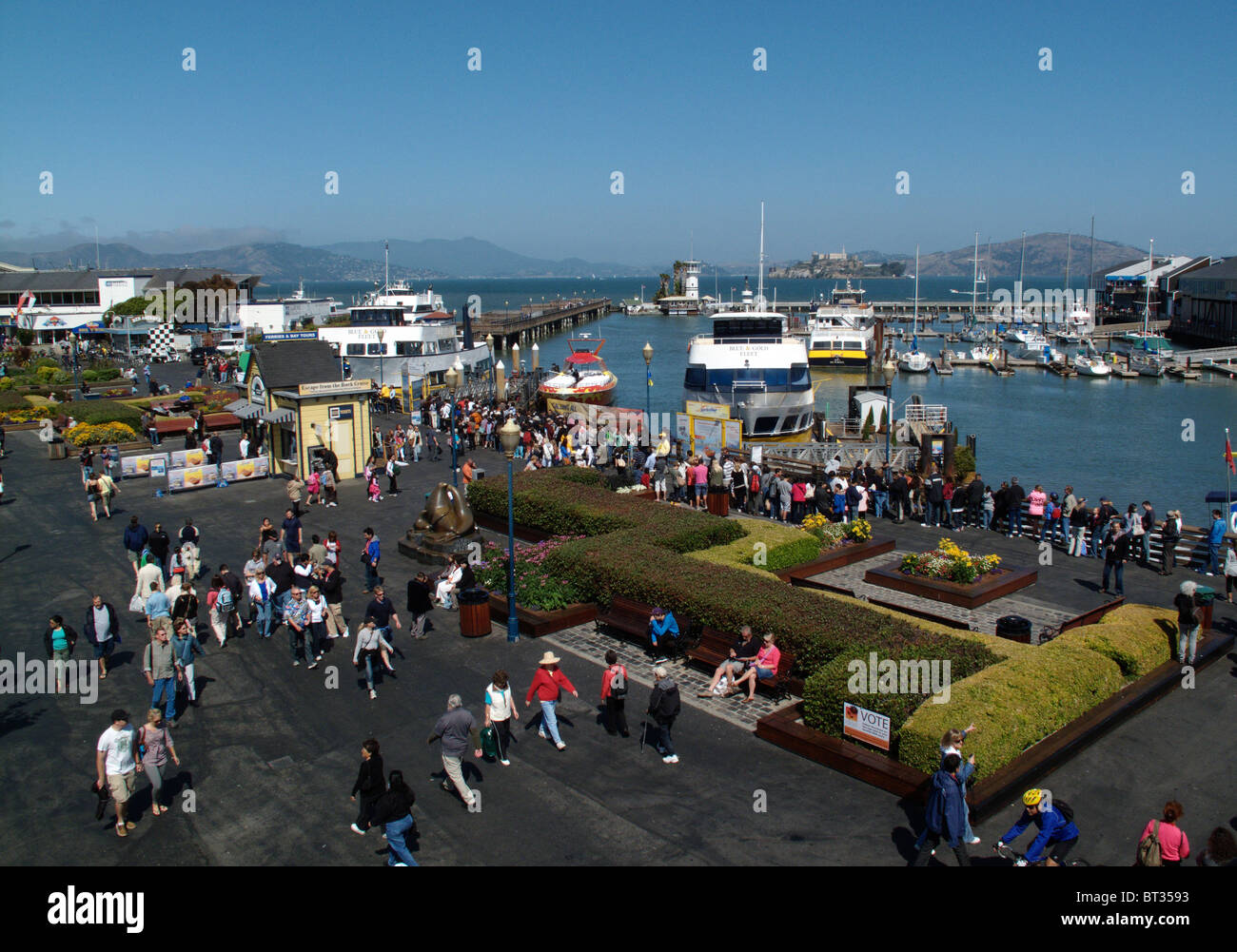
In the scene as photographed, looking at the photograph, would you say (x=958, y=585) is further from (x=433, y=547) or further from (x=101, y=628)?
(x=101, y=628)

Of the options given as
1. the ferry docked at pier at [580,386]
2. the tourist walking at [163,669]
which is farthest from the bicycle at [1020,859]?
the ferry docked at pier at [580,386]

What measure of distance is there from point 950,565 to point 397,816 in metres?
12.3

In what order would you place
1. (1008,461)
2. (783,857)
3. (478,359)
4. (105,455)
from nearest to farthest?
(783,857)
(105,455)
(1008,461)
(478,359)

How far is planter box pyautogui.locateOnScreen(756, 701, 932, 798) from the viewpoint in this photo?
1034 centimetres

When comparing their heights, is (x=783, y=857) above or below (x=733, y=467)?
below

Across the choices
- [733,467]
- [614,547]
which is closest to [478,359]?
[733,467]

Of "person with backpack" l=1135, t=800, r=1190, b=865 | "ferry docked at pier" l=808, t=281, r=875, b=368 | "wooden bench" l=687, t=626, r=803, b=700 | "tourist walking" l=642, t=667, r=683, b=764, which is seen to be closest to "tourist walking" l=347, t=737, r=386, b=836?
"tourist walking" l=642, t=667, r=683, b=764

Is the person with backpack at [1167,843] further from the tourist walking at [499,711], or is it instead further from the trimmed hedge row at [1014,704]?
the tourist walking at [499,711]

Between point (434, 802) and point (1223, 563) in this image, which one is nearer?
point (434, 802)

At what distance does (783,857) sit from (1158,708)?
267 inches

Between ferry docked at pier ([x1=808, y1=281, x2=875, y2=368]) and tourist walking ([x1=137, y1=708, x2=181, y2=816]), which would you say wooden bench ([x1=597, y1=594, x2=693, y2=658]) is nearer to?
tourist walking ([x1=137, y1=708, x2=181, y2=816])

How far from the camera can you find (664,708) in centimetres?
1113
